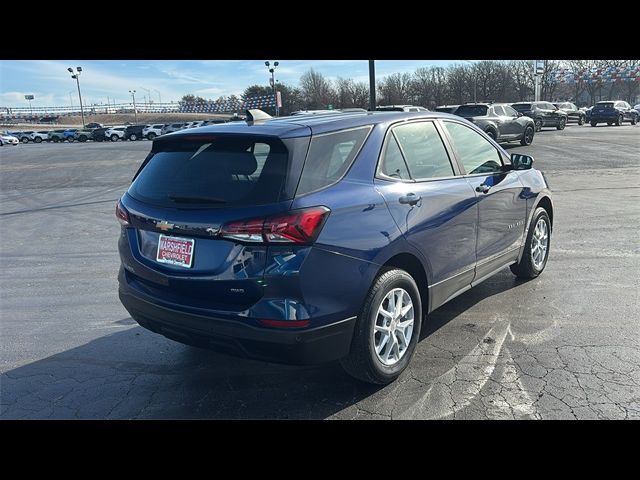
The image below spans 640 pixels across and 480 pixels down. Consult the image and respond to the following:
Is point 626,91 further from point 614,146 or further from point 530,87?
point 614,146

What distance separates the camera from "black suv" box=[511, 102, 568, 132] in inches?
1204

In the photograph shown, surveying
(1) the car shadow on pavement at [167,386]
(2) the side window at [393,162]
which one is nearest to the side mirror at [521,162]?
(2) the side window at [393,162]

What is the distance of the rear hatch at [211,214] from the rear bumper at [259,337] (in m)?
0.11

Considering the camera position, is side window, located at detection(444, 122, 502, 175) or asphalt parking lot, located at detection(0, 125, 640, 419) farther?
side window, located at detection(444, 122, 502, 175)

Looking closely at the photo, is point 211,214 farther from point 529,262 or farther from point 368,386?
point 529,262

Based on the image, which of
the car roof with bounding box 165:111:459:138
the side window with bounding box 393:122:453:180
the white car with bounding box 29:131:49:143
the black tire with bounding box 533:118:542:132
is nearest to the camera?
the car roof with bounding box 165:111:459:138

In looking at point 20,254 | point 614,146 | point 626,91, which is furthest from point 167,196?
point 626,91

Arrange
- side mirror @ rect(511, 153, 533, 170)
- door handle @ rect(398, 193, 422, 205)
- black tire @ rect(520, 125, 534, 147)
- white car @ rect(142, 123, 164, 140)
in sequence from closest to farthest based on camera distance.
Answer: door handle @ rect(398, 193, 422, 205) < side mirror @ rect(511, 153, 533, 170) < black tire @ rect(520, 125, 534, 147) < white car @ rect(142, 123, 164, 140)

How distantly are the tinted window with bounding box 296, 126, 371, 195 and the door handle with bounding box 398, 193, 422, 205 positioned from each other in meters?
0.46

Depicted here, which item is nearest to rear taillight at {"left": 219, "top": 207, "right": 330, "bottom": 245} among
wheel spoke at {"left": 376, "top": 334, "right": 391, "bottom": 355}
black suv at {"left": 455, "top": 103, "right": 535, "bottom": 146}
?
wheel spoke at {"left": 376, "top": 334, "right": 391, "bottom": 355}

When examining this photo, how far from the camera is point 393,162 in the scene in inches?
141

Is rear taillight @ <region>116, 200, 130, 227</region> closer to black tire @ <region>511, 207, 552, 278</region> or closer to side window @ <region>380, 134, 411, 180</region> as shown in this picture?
side window @ <region>380, 134, 411, 180</region>

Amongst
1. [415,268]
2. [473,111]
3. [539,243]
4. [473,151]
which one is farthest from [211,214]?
[473,111]
